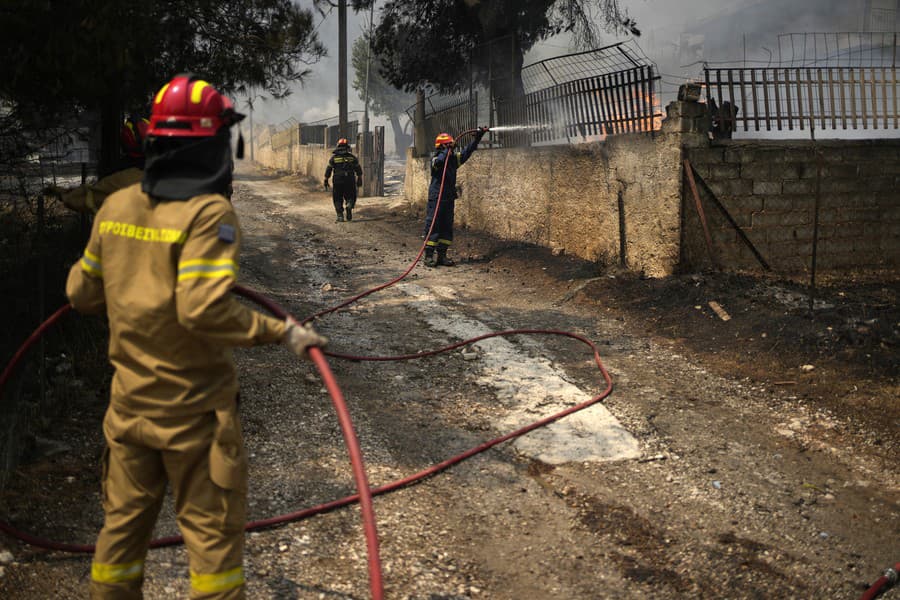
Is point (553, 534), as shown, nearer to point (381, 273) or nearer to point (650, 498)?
point (650, 498)

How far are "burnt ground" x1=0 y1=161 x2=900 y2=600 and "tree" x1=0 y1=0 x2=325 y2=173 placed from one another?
1.97 meters

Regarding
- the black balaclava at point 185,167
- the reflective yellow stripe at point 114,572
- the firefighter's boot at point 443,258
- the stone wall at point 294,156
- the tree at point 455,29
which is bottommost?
the reflective yellow stripe at point 114,572

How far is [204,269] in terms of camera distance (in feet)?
7.43

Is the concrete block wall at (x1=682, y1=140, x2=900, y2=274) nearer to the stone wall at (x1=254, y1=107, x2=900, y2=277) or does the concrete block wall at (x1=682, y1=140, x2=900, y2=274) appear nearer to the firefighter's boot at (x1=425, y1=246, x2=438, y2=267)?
the stone wall at (x1=254, y1=107, x2=900, y2=277)

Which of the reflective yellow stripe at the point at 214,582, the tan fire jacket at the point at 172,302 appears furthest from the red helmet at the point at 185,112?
the reflective yellow stripe at the point at 214,582

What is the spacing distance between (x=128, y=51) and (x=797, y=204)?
23.7 feet

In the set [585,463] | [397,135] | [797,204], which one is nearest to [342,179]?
[797,204]

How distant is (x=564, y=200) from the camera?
11.0m

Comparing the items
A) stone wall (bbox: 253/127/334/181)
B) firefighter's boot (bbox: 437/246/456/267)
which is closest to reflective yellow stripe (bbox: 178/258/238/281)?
firefighter's boot (bbox: 437/246/456/267)

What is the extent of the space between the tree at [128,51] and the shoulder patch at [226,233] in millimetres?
3049

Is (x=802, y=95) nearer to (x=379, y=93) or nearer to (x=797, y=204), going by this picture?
(x=797, y=204)

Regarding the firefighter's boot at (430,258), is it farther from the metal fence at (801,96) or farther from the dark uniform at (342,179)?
the dark uniform at (342,179)

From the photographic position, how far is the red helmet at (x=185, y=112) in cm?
247

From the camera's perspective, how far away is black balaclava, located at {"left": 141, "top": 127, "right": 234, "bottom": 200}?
7.83 ft
